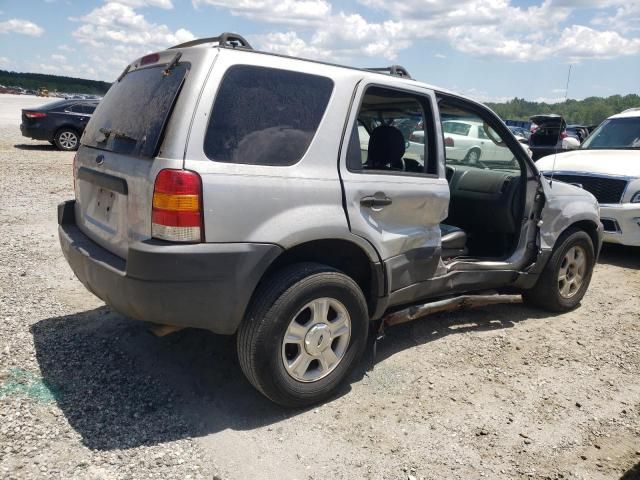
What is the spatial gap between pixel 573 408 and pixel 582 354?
0.94 metres

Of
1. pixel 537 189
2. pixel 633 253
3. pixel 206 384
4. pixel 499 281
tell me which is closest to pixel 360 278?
pixel 206 384

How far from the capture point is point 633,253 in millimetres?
7770

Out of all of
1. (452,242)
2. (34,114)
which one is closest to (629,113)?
(452,242)

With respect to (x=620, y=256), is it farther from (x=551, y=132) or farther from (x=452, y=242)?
(x=452, y=242)

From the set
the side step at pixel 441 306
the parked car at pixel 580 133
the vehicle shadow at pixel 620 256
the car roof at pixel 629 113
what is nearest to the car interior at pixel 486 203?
the side step at pixel 441 306

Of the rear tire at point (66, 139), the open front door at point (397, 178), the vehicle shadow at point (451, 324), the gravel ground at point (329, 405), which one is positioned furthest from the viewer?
the rear tire at point (66, 139)

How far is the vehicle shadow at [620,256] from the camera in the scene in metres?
7.08

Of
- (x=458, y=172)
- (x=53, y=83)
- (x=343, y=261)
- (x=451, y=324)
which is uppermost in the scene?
(x=53, y=83)

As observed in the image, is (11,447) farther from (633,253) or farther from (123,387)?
(633,253)

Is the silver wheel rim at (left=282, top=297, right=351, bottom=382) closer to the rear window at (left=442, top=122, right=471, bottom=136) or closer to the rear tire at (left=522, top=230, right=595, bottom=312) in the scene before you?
the rear window at (left=442, top=122, right=471, bottom=136)

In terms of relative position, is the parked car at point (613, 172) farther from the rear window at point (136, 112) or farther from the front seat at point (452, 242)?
the rear window at point (136, 112)

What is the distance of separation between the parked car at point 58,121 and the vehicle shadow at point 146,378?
44.0 feet

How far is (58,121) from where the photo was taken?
16.0 metres

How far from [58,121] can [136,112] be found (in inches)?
581
